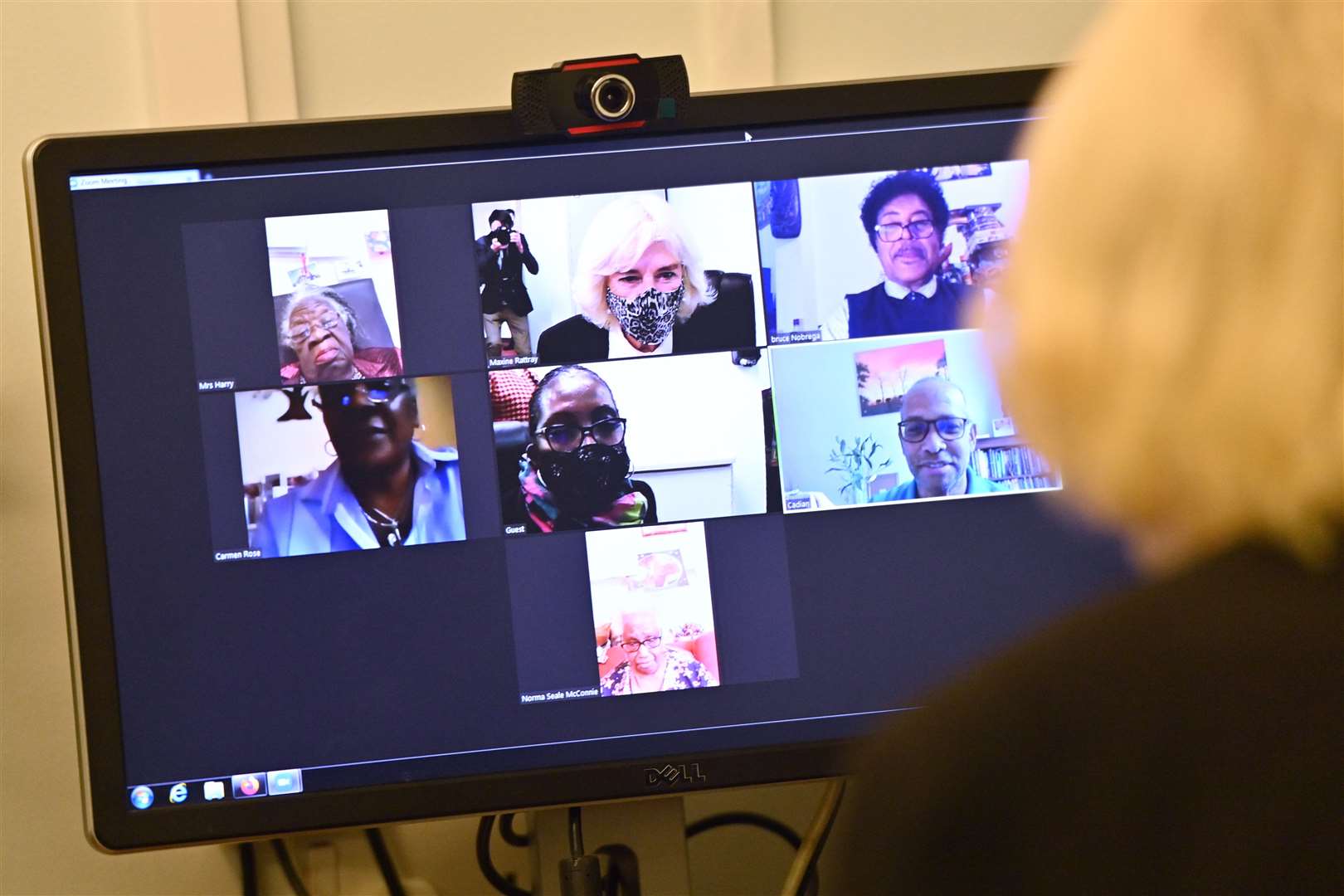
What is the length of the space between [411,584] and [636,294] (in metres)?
0.24

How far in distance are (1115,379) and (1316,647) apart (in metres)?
0.10

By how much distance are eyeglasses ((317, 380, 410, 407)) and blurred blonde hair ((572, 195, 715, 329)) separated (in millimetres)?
133

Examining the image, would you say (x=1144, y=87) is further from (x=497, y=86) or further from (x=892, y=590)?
(x=497, y=86)

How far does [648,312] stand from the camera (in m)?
0.89

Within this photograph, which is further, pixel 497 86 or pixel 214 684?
pixel 497 86

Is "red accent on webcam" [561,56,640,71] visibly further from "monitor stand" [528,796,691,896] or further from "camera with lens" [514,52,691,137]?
"monitor stand" [528,796,691,896]

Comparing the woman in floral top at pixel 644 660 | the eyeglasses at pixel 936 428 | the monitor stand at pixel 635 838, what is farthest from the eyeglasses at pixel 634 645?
the eyeglasses at pixel 936 428

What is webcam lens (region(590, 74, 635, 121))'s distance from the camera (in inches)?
34.7

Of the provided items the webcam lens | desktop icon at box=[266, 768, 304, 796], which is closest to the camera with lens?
the webcam lens

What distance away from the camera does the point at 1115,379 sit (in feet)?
1.38

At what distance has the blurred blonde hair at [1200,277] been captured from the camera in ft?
1.31

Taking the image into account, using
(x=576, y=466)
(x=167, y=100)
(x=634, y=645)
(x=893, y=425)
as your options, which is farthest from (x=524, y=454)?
(x=167, y=100)

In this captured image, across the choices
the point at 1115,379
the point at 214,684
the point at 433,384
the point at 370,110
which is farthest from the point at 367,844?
the point at 1115,379

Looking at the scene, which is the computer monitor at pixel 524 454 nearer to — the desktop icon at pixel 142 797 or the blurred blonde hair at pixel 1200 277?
the desktop icon at pixel 142 797
